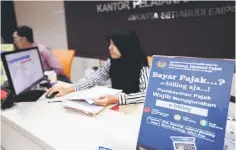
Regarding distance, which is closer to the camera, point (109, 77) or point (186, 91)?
point (186, 91)

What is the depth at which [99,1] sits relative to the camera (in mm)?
3197

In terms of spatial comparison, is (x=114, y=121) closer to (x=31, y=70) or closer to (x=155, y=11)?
(x=31, y=70)

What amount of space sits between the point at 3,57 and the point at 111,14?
206 centimetres

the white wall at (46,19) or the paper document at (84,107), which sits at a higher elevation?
the white wall at (46,19)

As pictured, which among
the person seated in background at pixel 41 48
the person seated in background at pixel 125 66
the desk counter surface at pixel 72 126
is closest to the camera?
the desk counter surface at pixel 72 126

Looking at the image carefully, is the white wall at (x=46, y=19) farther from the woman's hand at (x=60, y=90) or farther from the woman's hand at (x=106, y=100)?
the woman's hand at (x=106, y=100)

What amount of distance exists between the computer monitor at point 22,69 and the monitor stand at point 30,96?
51 millimetres

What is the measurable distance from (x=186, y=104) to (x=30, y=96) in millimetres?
1140

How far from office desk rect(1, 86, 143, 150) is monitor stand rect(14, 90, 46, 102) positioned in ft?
0.21

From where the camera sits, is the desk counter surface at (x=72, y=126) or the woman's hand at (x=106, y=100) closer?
the desk counter surface at (x=72, y=126)

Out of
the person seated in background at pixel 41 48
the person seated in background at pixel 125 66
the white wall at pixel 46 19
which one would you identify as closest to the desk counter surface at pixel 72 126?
the person seated in background at pixel 125 66

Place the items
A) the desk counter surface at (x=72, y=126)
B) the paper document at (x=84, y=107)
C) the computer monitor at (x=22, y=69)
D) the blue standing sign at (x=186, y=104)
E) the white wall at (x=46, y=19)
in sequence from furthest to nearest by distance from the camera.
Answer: the white wall at (x=46, y=19), the computer monitor at (x=22, y=69), the paper document at (x=84, y=107), the desk counter surface at (x=72, y=126), the blue standing sign at (x=186, y=104)

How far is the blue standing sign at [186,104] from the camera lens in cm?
67

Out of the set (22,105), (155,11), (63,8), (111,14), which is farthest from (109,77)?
(63,8)
